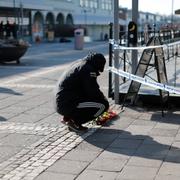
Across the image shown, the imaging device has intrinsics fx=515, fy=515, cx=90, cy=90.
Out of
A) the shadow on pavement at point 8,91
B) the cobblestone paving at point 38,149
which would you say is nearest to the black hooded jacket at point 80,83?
the cobblestone paving at point 38,149

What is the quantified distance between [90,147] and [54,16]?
6851 cm

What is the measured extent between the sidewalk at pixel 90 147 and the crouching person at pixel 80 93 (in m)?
0.25

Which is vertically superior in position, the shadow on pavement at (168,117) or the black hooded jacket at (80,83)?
the black hooded jacket at (80,83)

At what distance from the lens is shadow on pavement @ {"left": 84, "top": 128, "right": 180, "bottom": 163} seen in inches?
247

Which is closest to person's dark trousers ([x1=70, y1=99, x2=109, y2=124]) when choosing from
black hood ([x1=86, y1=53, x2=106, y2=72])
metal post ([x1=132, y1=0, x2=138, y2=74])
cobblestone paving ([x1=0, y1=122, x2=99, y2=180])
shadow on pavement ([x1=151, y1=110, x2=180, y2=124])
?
cobblestone paving ([x1=0, y1=122, x2=99, y2=180])

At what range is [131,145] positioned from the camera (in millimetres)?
6758

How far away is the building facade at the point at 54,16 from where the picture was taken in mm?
57428

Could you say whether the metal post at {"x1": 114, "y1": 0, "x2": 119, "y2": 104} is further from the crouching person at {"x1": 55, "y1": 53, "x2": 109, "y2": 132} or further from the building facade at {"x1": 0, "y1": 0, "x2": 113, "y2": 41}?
the building facade at {"x1": 0, "y1": 0, "x2": 113, "y2": 41}

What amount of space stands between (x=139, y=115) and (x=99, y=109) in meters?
1.30

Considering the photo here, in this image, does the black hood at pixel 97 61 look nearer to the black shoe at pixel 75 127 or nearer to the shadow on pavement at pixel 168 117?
the black shoe at pixel 75 127

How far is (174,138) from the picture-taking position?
711cm

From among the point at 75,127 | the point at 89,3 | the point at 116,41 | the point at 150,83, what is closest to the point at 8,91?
the point at 116,41

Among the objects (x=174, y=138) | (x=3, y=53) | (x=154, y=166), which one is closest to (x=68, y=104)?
(x=174, y=138)

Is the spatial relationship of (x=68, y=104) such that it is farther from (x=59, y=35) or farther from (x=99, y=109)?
(x=59, y=35)
